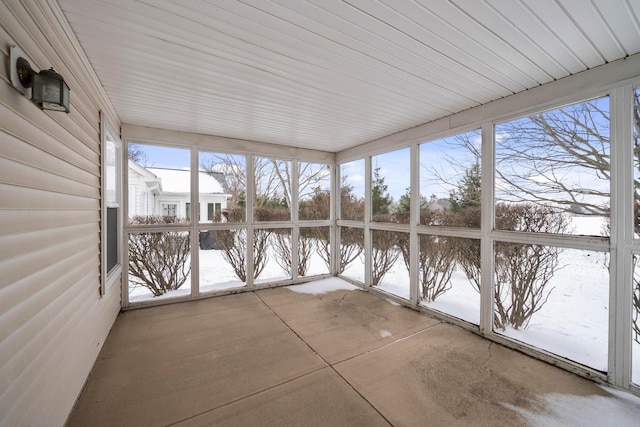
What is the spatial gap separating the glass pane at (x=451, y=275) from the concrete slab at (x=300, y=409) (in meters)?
2.02

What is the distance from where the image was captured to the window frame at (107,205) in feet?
8.67

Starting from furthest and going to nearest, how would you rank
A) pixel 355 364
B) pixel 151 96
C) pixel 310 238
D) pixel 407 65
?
pixel 310 238, pixel 151 96, pixel 355 364, pixel 407 65

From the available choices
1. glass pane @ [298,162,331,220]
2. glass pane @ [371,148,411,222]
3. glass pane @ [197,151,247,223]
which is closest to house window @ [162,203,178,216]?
glass pane @ [197,151,247,223]

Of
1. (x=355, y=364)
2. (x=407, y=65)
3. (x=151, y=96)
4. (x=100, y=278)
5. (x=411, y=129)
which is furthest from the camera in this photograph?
(x=411, y=129)

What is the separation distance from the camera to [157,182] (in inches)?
155

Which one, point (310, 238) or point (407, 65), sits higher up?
point (407, 65)

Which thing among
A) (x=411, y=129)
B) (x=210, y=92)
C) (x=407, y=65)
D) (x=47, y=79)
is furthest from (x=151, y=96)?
(x=411, y=129)

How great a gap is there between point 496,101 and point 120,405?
4.42 metres

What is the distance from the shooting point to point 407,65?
2.15 metres

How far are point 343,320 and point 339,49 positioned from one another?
3.01m

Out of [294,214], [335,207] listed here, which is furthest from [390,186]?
[294,214]

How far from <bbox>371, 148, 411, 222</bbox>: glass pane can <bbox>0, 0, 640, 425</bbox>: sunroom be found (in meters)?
0.03

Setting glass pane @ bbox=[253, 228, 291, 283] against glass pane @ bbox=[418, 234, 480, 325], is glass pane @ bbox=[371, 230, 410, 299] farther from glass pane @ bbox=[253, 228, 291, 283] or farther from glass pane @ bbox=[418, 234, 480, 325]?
glass pane @ bbox=[253, 228, 291, 283]

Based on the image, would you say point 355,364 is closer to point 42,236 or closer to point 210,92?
point 42,236
